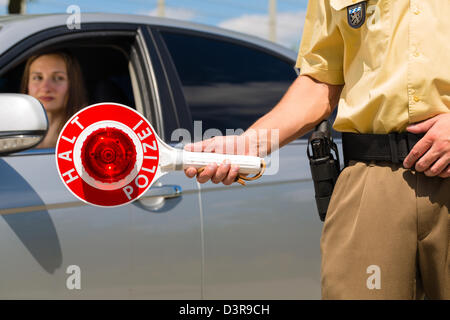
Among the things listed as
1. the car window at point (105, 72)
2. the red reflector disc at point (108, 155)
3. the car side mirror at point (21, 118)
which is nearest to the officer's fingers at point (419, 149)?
the red reflector disc at point (108, 155)

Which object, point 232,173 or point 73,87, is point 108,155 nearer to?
point 232,173

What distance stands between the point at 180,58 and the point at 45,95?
0.57 meters

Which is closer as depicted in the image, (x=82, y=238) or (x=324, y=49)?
(x=324, y=49)

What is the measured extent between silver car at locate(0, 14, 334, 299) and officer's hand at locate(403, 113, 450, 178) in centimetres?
108

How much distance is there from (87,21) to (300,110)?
1.18m

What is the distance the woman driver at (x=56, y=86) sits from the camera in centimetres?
255

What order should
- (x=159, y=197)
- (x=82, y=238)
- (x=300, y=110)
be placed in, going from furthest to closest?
(x=159, y=197), (x=82, y=238), (x=300, y=110)

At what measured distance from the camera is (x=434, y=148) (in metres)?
1.35

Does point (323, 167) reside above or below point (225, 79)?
below

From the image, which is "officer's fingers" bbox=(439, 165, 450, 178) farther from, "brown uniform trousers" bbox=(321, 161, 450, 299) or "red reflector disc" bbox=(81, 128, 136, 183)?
"red reflector disc" bbox=(81, 128, 136, 183)

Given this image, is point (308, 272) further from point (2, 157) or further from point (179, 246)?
point (2, 157)

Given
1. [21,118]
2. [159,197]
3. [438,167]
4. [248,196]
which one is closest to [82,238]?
[159,197]

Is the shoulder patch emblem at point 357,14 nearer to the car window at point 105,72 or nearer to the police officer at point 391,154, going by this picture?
the police officer at point 391,154

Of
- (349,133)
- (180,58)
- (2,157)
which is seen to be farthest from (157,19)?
(349,133)
